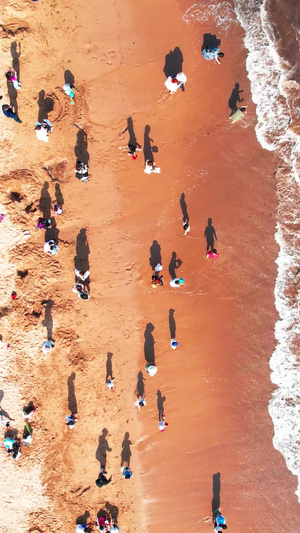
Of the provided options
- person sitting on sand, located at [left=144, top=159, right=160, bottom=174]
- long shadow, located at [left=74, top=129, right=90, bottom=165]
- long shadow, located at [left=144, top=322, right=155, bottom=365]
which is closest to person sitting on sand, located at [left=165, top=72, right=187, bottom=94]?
person sitting on sand, located at [left=144, top=159, right=160, bottom=174]

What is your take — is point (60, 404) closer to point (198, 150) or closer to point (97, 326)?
point (97, 326)

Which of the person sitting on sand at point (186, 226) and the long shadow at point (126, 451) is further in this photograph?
the long shadow at point (126, 451)

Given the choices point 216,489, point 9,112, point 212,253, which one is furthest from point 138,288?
point 216,489

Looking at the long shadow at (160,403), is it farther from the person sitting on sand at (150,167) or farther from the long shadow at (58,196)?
the person sitting on sand at (150,167)

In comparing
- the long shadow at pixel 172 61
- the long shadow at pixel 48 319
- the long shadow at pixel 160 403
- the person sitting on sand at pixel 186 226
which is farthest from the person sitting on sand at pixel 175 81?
the long shadow at pixel 160 403

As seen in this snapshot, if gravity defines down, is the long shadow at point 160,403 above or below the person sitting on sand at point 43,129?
below

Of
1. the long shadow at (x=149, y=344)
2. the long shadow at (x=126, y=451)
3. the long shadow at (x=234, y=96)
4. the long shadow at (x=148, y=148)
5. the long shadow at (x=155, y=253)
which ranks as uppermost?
the long shadow at (x=234, y=96)

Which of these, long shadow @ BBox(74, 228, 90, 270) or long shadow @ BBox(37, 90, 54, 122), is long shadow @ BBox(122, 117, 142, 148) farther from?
long shadow @ BBox(74, 228, 90, 270)
